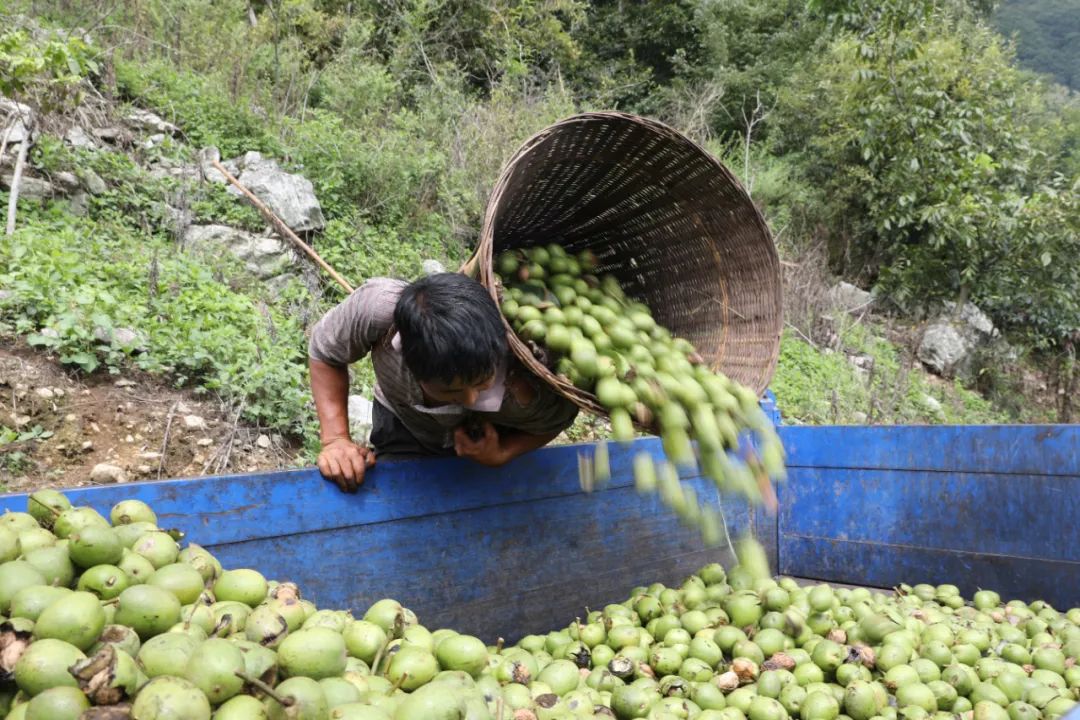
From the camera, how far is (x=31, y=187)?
5.74m

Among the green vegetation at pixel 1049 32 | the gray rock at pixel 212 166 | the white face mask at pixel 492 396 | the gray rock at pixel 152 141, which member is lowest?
the white face mask at pixel 492 396

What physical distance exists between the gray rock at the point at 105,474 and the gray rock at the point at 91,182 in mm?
3039

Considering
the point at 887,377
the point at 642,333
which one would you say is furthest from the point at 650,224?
the point at 887,377

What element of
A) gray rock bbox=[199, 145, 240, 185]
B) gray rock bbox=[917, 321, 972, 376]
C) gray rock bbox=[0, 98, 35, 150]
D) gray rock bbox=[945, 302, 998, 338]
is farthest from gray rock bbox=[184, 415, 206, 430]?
gray rock bbox=[945, 302, 998, 338]

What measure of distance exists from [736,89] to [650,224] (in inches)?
511

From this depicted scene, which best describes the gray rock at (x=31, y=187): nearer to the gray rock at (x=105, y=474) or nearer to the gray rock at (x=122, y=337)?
the gray rock at (x=122, y=337)

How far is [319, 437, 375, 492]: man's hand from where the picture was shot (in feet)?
8.42

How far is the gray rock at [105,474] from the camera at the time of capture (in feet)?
12.8

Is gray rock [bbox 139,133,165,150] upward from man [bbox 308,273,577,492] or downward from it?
upward

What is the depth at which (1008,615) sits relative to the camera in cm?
313

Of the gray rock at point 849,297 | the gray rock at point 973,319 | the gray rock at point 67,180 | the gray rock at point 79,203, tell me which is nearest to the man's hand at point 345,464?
the gray rock at point 79,203

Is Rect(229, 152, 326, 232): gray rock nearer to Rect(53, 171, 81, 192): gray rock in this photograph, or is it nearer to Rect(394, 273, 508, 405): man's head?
Rect(53, 171, 81, 192): gray rock

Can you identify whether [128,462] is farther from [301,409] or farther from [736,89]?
[736,89]

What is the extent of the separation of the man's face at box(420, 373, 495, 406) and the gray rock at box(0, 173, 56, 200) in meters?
4.82
